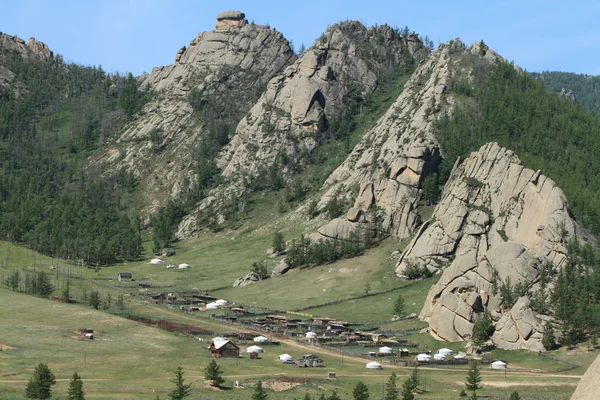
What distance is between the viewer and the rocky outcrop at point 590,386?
4144 cm

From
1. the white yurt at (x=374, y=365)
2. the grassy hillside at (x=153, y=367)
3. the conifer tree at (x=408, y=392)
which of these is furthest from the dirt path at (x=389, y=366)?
the conifer tree at (x=408, y=392)

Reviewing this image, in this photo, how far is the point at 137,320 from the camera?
186 metres

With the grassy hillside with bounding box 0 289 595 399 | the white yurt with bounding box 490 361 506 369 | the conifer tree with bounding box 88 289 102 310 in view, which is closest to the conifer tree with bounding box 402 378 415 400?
the grassy hillside with bounding box 0 289 595 399

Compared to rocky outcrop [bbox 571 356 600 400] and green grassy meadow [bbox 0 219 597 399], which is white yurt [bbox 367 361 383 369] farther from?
rocky outcrop [bbox 571 356 600 400]

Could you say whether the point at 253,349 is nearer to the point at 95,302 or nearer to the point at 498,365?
the point at 498,365

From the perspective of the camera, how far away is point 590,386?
1645 inches

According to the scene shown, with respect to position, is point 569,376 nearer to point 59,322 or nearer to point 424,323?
point 424,323

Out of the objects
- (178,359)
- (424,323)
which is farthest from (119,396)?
(424,323)

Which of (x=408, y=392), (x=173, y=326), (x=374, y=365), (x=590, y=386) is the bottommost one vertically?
(x=408, y=392)

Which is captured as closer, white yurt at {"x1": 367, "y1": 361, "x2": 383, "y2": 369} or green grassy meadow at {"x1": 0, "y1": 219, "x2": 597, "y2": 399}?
green grassy meadow at {"x1": 0, "y1": 219, "x2": 597, "y2": 399}

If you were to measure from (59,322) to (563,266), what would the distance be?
107m

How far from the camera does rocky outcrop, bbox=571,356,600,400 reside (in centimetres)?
4144

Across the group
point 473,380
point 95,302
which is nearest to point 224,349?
point 473,380

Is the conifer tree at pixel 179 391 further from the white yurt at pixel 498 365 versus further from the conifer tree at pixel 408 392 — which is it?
the white yurt at pixel 498 365
